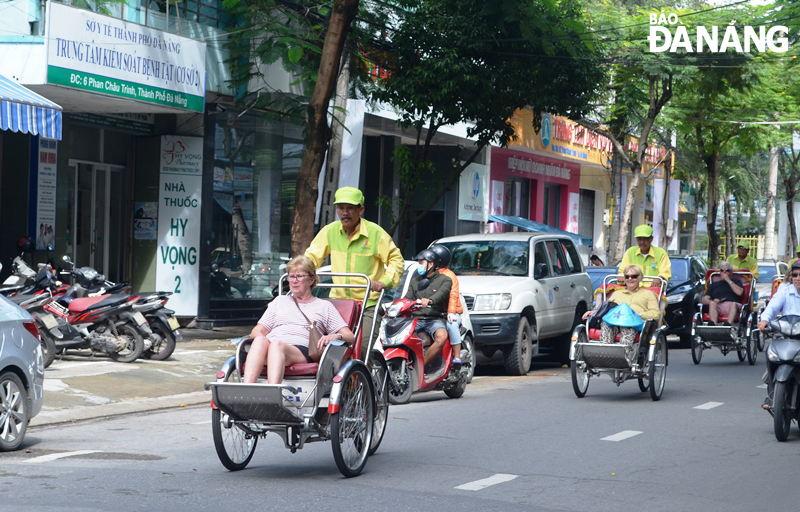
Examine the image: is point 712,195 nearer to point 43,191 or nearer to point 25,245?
point 43,191

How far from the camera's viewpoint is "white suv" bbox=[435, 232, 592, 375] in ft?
46.9

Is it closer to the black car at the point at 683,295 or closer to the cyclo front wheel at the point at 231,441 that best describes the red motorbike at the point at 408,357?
the cyclo front wheel at the point at 231,441

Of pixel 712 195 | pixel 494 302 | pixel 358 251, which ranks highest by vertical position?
pixel 712 195

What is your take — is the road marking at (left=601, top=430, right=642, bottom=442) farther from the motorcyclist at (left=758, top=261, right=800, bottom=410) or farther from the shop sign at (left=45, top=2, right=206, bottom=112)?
the shop sign at (left=45, top=2, right=206, bottom=112)

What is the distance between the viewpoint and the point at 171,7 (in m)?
17.5

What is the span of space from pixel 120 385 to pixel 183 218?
6879 mm

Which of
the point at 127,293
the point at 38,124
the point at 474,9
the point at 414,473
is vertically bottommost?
the point at 414,473

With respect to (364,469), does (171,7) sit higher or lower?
higher

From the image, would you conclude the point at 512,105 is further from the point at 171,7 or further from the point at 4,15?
the point at 4,15

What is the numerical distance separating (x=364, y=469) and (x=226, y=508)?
157cm

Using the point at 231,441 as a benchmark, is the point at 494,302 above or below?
above

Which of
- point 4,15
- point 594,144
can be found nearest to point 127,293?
point 4,15

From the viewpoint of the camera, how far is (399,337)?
1080cm

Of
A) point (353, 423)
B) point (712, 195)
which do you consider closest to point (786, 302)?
point (353, 423)
